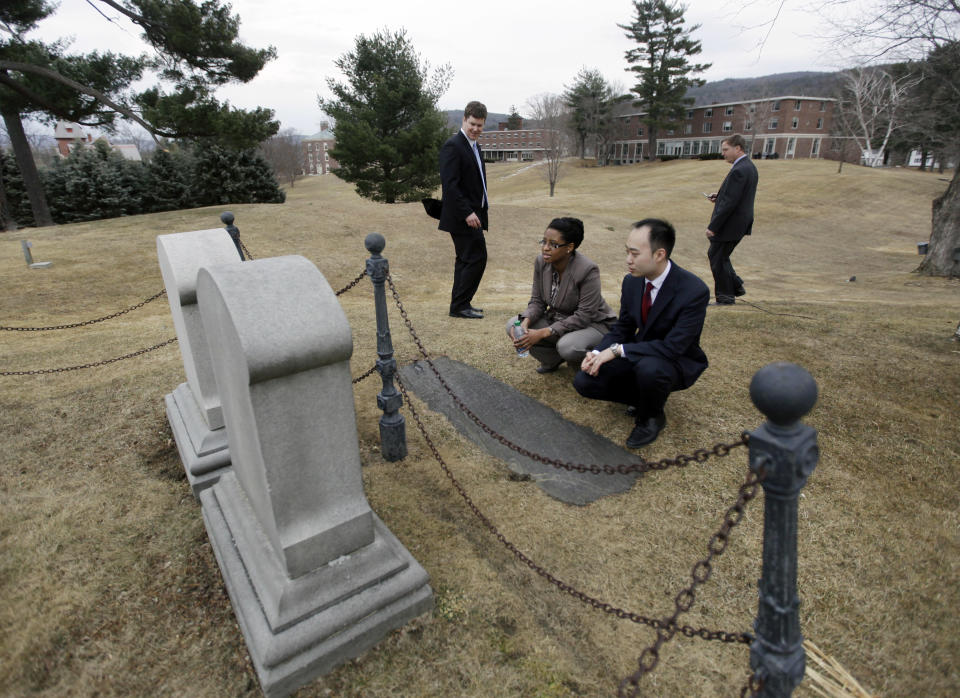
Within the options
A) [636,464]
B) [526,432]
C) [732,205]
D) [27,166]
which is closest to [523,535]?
[636,464]

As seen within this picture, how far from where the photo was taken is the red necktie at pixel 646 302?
3.41 metres

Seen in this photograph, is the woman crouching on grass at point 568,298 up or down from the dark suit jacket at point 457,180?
down

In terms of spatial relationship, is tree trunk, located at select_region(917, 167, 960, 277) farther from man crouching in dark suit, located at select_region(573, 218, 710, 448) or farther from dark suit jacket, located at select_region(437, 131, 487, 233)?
man crouching in dark suit, located at select_region(573, 218, 710, 448)

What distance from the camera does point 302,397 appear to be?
2.04m

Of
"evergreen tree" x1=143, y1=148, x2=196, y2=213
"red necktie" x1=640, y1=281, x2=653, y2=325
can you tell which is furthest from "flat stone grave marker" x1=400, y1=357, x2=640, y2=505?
"evergreen tree" x1=143, y1=148, x2=196, y2=213

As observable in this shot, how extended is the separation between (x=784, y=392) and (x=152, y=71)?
687 inches

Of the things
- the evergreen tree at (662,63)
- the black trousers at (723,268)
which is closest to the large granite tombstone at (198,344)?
the black trousers at (723,268)

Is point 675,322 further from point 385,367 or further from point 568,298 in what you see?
point 385,367

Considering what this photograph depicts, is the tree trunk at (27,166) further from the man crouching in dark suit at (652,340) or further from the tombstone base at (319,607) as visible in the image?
the man crouching in dark suit at (652,340)

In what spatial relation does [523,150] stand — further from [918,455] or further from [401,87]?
[918,455]

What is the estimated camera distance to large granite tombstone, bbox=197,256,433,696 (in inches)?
76.8

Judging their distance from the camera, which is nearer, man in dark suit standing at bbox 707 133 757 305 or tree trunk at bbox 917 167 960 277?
man in dark suit standing at bbox 707 133 757 305

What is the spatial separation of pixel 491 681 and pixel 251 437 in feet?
4.48

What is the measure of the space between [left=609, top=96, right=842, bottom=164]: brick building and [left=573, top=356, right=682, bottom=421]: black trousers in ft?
172
